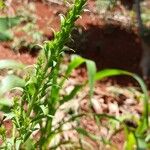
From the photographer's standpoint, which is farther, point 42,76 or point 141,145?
point 141,145

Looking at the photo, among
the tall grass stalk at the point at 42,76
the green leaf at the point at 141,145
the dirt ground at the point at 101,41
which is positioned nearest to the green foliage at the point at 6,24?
the tall grass stalk at the point at 42,76

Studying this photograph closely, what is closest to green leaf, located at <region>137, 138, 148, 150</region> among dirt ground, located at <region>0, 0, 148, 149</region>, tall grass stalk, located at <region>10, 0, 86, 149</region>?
tall grass stalk, located at <region>10, 0, 86, 149</region>

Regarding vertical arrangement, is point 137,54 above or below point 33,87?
below

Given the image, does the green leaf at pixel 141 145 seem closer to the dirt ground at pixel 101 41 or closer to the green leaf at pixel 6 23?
the green leaf at pixel 6 23

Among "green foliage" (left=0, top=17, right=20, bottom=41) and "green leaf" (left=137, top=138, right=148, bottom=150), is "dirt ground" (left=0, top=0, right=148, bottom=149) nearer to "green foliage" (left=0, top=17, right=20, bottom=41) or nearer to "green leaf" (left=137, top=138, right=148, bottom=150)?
"green leaf" (left=137, top=138, right=148, bottom=150)

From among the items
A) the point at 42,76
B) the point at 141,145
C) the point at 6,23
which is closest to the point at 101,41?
the point at 141,145

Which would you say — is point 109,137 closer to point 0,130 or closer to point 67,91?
point 67,91

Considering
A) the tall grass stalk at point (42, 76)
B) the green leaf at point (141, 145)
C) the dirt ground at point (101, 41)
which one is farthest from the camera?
the dirt ground at point (101, 41)

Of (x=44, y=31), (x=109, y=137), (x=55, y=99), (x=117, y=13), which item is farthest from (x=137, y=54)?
(x=55, y=99)

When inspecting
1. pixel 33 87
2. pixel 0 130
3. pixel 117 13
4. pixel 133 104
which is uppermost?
pixel 33 87

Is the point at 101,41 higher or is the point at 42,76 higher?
the point at 42,76

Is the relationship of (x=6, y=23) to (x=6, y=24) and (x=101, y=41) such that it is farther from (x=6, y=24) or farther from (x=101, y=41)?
(x=101, y=41)
